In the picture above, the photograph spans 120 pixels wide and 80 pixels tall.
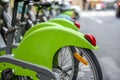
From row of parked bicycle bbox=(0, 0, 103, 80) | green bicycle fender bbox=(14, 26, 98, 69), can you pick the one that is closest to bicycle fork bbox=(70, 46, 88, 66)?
row of parked bicycle bbox=(0, 0, 103, 80)

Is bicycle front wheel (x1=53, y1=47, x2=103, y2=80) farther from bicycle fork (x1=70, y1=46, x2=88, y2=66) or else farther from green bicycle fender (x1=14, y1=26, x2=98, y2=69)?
green bicycle fender (x1=14, y1=26, x2=98, y2=69)

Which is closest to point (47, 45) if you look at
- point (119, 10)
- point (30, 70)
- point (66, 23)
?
point (30, 70)

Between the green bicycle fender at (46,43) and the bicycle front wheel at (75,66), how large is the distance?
146 mm

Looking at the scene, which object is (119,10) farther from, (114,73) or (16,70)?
(16,70)

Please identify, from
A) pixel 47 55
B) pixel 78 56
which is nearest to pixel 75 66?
pixel 78 56

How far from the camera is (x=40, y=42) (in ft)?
13.4

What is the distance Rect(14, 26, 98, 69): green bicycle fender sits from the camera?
4.00m

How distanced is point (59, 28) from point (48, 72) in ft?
1.61

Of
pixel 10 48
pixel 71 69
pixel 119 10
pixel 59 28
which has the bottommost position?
pixel 119 10

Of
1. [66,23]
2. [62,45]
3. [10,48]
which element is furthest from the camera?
[66,23]

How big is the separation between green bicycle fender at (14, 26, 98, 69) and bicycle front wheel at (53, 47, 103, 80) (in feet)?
0.48

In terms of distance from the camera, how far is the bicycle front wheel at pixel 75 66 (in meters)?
4.06

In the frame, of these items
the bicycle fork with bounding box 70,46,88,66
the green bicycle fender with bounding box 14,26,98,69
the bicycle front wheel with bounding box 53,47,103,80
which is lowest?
the bicycle front wheel with bounding box 53,47,103,80

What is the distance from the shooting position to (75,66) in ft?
14.8
